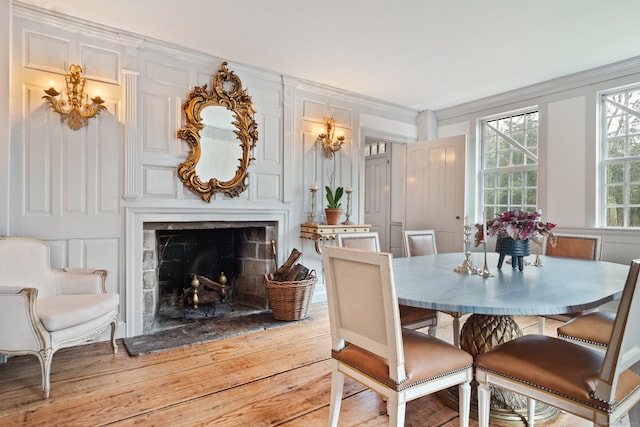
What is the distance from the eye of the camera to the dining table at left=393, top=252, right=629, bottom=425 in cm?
142

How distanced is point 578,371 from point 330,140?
3.33 meters

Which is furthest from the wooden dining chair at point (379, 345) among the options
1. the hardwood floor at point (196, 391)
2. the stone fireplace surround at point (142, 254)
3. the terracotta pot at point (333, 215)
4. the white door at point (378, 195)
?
the white door at point (378, 195)

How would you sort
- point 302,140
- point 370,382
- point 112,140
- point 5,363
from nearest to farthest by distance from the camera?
point 370,382 → point 5,363 → point 112,140 → point 302,140

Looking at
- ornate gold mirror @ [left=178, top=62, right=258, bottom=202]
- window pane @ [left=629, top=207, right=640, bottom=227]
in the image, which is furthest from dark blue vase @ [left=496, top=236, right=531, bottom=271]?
ornate gold mirror @ [left=178, top=62, right=258, bottom=202]

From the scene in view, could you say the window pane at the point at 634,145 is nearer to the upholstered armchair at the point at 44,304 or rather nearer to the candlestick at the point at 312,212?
the candlestick at the point at 312,212

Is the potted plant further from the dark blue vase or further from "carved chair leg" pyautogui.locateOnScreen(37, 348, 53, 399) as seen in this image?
"carved chair leg" pyautogui.locateOnScreen(37, 348, 53, 399)

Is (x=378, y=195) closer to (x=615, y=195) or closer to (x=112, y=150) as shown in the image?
(x=615, y=195)

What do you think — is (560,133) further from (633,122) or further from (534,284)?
(534,284)

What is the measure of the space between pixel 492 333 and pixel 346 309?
3.13 ft

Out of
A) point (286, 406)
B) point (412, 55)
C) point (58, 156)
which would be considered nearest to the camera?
point (286, 406)

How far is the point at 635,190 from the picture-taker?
11.5 ft

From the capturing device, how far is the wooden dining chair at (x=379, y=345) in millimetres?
1349

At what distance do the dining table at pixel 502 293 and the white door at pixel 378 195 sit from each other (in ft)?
11.5

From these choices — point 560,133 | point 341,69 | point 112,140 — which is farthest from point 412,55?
point 112,140
